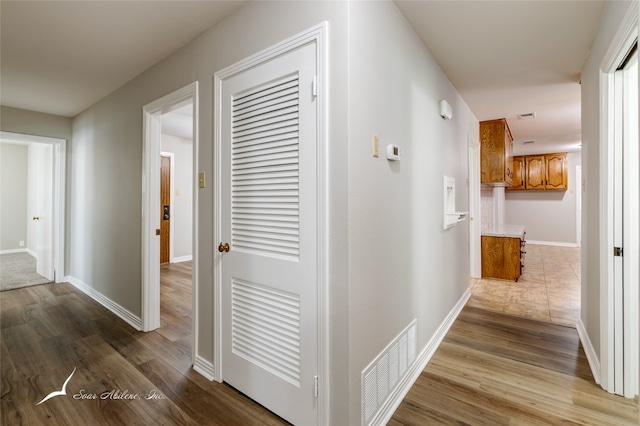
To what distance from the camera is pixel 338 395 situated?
1.39 meters

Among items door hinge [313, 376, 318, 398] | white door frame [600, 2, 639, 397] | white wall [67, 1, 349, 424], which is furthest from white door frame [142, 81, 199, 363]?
white door frame [600, 2, 639, 397]

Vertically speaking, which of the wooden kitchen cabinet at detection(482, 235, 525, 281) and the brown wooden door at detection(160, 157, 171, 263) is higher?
the brown wooden door at detection(160, 157, 171, 263)

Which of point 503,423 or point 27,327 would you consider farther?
point 27,327

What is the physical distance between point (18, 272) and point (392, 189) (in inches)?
248

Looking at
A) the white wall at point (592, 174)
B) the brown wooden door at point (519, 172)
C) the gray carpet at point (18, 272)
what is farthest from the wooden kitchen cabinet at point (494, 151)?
the gray carpet at point (18, 272)

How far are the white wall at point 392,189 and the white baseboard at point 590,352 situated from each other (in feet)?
3.34

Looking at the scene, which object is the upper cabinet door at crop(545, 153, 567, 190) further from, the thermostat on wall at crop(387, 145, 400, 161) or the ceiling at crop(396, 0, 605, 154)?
the thermostat on wall at crop(387, 145, 400, 161)

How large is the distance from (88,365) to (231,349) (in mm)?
1202

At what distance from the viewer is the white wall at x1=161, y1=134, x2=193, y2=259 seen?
18.6 ft

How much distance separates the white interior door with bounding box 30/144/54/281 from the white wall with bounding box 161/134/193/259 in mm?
1720

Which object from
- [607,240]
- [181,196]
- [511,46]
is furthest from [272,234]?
[181,196]

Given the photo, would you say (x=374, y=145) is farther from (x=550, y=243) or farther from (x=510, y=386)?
(x=550, y=243)

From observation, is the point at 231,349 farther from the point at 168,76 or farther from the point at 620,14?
the point at 620,14

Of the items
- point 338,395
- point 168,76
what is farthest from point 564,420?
point 168,76
